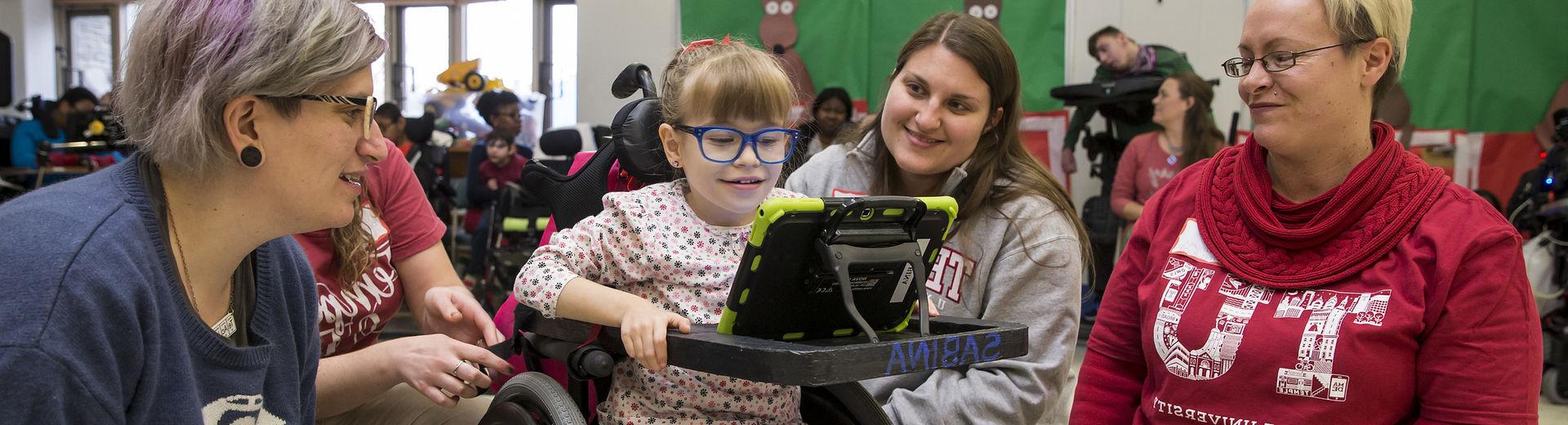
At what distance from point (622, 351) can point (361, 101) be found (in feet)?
1.61

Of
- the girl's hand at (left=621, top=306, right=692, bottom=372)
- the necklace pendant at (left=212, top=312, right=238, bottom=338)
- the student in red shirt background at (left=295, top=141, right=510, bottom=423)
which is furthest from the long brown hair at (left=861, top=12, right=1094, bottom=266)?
the necklace pendant at (left=212, top=312, right=238, bottom=338)

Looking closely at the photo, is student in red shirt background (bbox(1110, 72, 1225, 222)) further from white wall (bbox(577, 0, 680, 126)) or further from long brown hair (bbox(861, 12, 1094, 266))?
long brown hair (bbox(861, 12, 1094, 266))

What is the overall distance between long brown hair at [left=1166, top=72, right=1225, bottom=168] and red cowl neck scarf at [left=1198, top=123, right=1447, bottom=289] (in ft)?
13.7

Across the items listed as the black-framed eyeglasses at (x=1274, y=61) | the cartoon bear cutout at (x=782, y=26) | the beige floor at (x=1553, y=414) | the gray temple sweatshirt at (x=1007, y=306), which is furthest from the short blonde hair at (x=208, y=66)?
the cartoon bear cutout at (x=782, y=26)

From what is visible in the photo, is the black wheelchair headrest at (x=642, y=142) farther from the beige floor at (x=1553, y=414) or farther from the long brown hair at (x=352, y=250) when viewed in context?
the beige floor at (x=1553, y=414)

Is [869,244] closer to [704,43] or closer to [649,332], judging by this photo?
[649,332]

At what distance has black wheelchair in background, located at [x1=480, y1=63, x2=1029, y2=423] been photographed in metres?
1.21

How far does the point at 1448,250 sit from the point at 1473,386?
169 mm

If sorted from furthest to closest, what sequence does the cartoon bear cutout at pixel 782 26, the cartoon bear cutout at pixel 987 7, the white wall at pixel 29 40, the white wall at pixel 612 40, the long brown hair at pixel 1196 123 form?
the white wall at pixel 29 40 < the white wall at pixel 612 40 < the cartoon bear cutout at pixel 782 26 < the cartoon bear cutout at pixel 987 7 < the long brown hair at pixel 1196 123

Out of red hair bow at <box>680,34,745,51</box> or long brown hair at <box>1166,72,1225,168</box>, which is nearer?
red hair bow at <box>680,34,745,51</box>

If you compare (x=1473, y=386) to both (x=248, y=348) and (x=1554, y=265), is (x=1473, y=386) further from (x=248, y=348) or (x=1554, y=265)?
(x=1554, y=265)

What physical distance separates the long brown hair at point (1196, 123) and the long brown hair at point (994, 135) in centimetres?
381

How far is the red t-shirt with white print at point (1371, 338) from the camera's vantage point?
134 cm

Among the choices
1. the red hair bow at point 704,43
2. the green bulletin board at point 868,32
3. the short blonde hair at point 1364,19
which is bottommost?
the red hair bow at point 704,43
